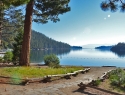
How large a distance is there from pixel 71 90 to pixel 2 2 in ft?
22.5

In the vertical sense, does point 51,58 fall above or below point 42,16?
below

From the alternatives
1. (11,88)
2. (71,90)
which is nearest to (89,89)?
(71,90)

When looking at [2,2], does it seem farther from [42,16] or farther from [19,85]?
[42,16]

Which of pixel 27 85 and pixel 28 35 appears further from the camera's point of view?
pixel 28 35

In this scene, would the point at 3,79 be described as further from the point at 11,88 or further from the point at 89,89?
the point at 89,89

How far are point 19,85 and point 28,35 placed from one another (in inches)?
385

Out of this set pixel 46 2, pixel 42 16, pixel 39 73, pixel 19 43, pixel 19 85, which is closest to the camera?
pixel 19 85

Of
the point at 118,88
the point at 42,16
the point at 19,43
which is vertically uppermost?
the point at 42,16

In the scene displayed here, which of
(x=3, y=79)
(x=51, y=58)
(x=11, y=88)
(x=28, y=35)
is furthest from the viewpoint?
(x=51, y=58)

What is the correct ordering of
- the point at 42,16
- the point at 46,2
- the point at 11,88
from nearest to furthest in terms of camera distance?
the point at 11,88
the point at 46,2
the point at 42,16

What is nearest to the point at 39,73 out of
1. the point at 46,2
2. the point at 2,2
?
the point at 2,2

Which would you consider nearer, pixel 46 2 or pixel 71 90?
pixel 71 90

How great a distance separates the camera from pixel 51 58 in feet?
97.5

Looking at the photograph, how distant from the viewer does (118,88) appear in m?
11.9
